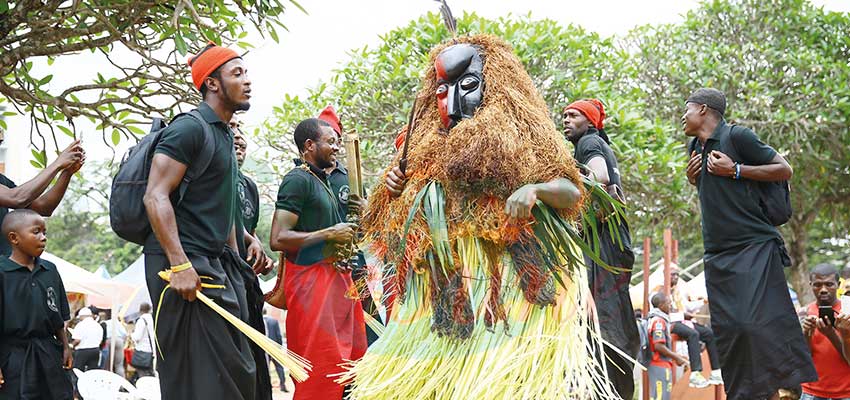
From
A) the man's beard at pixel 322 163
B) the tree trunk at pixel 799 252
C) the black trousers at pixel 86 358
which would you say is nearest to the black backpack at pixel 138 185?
the man's beard at pixel 322 163

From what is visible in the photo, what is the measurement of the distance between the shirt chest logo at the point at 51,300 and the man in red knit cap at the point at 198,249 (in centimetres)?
155

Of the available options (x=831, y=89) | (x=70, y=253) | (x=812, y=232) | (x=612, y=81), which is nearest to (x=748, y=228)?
(x=612, y=81)

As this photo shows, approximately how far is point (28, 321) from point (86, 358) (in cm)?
1101

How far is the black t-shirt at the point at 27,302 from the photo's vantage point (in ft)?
19.4

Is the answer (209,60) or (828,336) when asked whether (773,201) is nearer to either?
(828,336)

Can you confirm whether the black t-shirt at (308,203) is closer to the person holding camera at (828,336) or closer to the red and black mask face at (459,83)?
the red and black mask face at (459,83)

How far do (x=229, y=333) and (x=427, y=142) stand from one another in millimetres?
1371

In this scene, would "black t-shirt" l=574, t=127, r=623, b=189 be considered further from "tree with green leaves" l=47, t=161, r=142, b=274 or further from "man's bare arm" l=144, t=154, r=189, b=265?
"tree with green leaves" l=47, t=161, r=142, b=274

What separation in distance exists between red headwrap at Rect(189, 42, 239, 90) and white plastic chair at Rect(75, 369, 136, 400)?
478 centimetres

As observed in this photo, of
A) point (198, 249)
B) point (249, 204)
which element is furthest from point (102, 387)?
point (198, 249)

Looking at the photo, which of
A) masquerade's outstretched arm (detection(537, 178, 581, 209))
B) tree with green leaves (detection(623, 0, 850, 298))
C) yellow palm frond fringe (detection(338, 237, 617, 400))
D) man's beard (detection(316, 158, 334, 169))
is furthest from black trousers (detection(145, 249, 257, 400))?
tree with green leaves (detection(623, 0, 850, 298))

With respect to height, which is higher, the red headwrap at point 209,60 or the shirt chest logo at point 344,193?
the red headwrap at point 209,60

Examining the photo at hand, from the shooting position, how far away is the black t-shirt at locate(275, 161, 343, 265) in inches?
258

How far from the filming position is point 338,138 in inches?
280
